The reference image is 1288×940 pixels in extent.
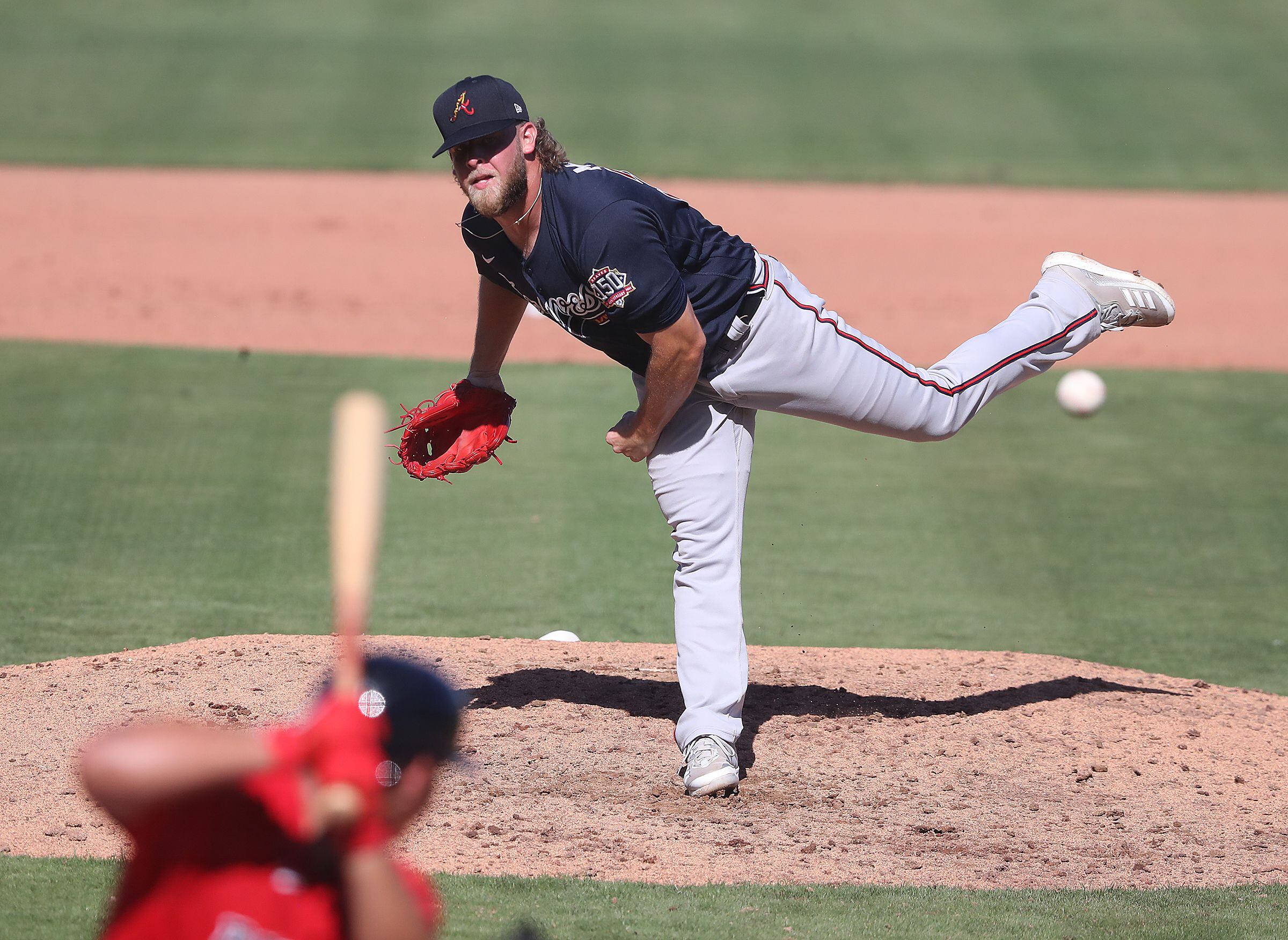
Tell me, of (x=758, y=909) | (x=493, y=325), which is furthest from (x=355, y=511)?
(x=493, y=325)

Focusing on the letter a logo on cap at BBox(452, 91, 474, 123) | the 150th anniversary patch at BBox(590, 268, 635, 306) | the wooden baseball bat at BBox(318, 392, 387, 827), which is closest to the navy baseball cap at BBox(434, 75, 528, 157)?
A: the letter a logo on cap at BBox(452, 91, 474, 123)

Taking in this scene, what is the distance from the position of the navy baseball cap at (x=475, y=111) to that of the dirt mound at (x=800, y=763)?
189 cm

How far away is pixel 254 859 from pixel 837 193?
1708 centimetres

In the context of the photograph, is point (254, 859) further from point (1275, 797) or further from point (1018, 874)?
point (1275, 797)

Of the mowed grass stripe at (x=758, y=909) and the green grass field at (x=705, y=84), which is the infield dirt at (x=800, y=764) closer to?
the mowed grass stripe at (x=758, y=909)

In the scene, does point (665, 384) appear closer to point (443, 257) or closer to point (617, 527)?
point (617, 527)

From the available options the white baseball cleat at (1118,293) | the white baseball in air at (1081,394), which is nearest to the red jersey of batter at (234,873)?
the white baseball cleat at (1118,293)

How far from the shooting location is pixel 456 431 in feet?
16.1

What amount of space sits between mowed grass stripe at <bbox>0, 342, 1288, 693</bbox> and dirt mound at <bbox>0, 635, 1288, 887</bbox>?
73cm

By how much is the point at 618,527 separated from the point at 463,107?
3.99 m

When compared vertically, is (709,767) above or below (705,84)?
below

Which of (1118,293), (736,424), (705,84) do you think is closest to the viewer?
(736,424)

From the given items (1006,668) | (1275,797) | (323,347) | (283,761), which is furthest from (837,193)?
(283,761)

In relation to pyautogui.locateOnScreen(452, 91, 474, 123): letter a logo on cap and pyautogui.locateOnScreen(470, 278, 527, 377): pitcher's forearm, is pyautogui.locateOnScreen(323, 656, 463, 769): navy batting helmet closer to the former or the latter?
pyautogui.locateOnScreen(452, 91, 474, 123): letter a logo on cap
